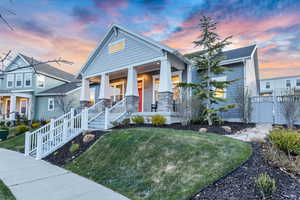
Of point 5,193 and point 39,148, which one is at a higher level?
point 39,148

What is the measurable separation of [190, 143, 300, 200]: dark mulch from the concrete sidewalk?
173cm

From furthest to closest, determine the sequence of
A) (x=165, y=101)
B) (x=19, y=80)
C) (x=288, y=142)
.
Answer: (x=19, y=80), (x=165, y=101), (x=288, y=142)

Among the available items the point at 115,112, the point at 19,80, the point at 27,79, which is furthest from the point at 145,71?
the point at 19,80

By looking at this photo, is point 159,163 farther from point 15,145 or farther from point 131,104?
point 15,145

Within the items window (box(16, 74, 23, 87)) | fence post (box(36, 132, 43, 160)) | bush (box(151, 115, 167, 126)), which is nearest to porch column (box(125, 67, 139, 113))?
bush (box(151, 115, 167, 126))

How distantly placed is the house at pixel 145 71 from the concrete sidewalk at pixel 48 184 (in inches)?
170

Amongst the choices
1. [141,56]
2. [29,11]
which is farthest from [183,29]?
[29,11]

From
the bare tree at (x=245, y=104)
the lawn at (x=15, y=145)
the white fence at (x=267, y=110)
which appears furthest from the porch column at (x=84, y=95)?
the white fence at (x=267, y=110)

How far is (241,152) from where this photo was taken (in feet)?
14.2

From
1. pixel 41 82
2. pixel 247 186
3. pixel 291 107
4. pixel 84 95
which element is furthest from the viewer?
pixel 41 82

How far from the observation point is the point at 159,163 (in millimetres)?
4336

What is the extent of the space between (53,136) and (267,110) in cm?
1113

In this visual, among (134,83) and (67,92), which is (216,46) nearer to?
(134,83)

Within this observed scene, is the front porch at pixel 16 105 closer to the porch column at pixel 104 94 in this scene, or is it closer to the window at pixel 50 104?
the window at pixel 50 104
